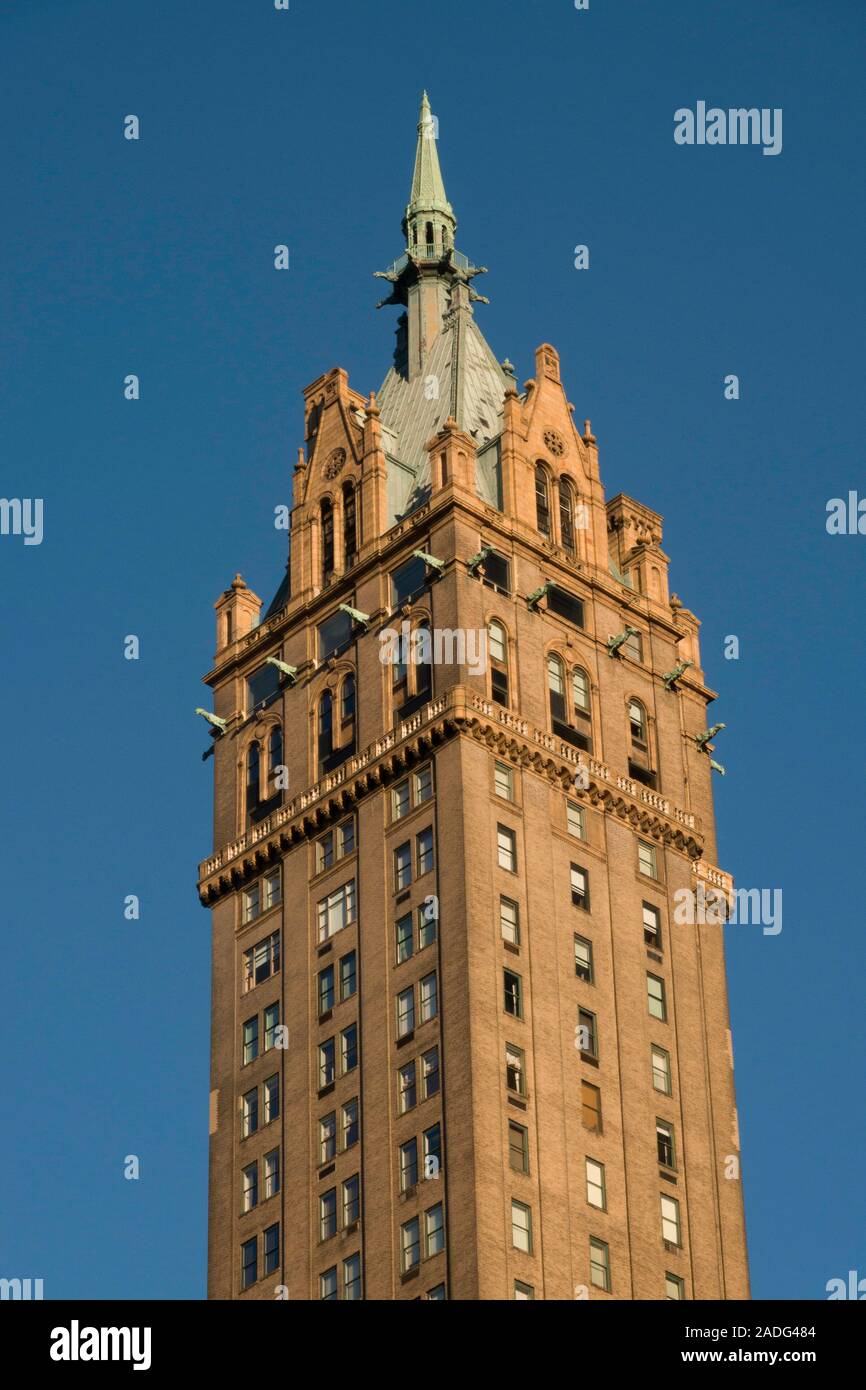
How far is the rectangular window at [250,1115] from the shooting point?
405 ft

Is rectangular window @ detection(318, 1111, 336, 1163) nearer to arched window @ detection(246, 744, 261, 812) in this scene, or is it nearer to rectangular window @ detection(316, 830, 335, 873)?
rectangular window @ detection(316, 830, 335, 873)

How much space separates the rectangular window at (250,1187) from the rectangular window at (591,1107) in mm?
13654

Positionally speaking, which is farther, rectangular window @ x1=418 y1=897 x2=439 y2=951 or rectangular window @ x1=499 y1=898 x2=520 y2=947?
rectangular window @ x1=418 y1=897 x2=439 y2=951

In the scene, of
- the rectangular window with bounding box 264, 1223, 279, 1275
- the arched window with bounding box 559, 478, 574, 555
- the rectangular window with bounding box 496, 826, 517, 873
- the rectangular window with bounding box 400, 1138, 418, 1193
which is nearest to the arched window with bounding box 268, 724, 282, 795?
the rectangular window with bounding box 496, 826, 517, 873

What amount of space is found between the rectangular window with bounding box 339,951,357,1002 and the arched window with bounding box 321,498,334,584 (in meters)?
20.3

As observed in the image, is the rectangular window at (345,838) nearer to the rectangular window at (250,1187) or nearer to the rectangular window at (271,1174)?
the rectangular window at (271,1174)

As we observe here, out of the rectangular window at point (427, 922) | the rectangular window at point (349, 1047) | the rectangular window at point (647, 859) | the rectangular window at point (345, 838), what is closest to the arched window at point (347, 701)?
the rectangular window at point (345, 838)

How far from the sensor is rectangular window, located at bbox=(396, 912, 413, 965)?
4702 inches

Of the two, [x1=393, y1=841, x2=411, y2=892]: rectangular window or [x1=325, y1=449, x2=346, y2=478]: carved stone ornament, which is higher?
[x1=325, y1=449, x2=346, y2=478]: carved stone ornament

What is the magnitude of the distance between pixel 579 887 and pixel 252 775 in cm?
1714

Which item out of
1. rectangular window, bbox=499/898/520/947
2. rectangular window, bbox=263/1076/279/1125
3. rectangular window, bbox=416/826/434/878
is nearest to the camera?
rectangular window, bbox=499/898/520/947
